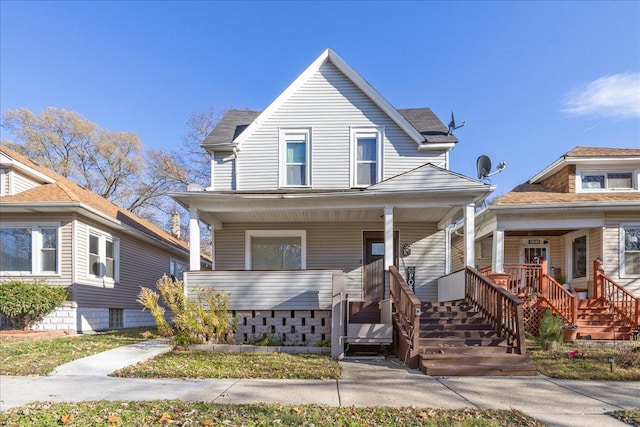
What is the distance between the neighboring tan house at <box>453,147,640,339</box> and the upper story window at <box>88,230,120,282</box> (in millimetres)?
11636

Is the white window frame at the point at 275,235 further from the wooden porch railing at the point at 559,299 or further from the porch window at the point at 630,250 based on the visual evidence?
the porch window at the point at 630,250

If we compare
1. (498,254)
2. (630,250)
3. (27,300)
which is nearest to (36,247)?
(27,300)

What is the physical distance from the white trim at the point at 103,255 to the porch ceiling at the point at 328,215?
419 centimetres

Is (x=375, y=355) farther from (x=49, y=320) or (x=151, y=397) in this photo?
(x=49, y=320)

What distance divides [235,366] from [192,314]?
82.1 inches

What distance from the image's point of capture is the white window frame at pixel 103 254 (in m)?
12.5

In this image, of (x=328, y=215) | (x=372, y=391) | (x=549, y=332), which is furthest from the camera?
(x=328, y=215)

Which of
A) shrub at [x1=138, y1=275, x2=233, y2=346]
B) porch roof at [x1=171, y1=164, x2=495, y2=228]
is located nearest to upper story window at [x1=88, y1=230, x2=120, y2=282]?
porch roof at [x1=171, y1=164, x2=495, y2=228]

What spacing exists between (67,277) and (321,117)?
326 inches

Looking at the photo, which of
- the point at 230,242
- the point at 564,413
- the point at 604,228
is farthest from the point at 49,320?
the point at 604,228

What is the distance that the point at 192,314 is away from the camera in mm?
8633

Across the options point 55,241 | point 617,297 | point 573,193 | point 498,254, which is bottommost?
point 617,297

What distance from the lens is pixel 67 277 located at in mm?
11469

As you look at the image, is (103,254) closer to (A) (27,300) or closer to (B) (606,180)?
(A) (27,300)
